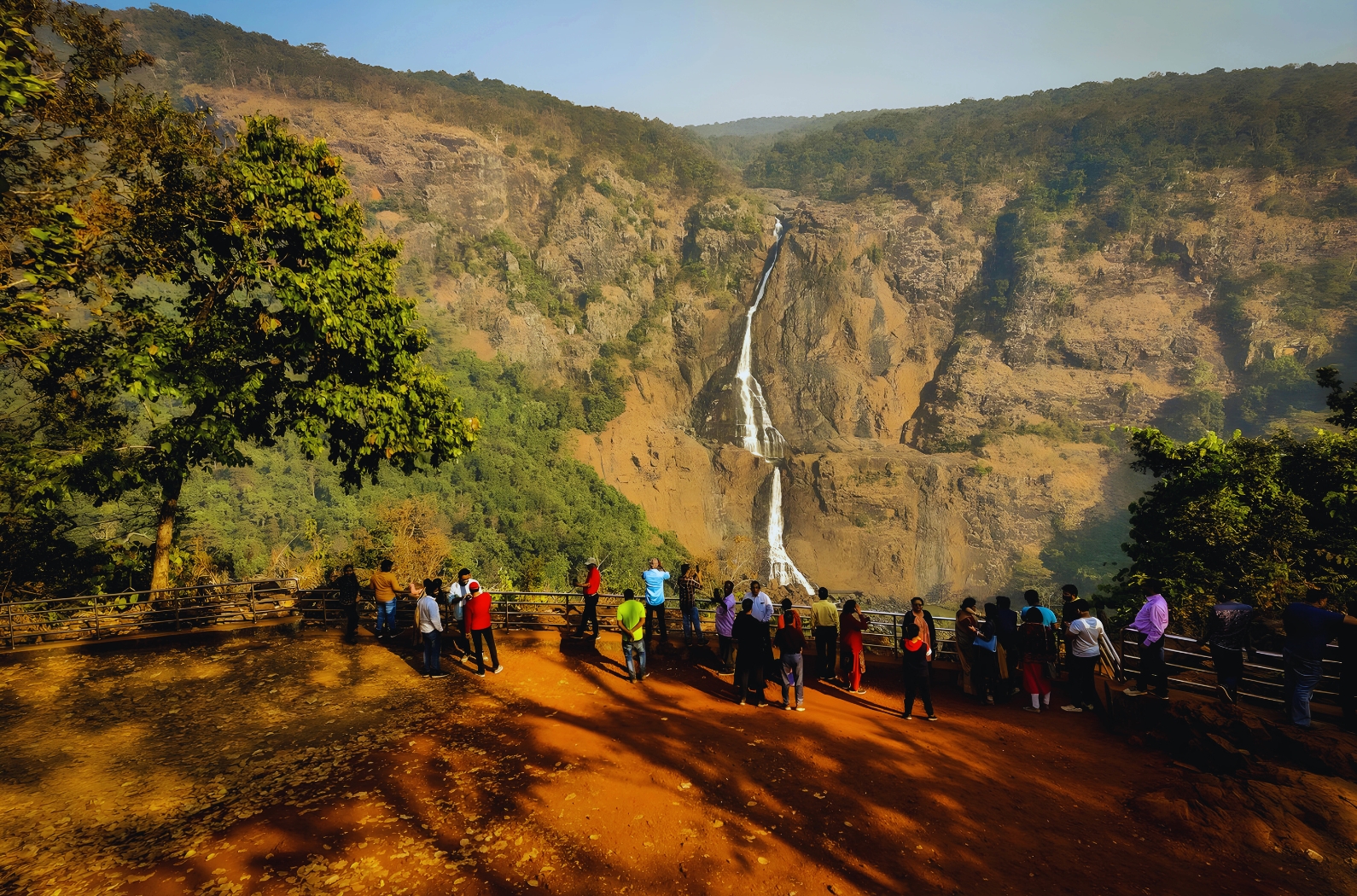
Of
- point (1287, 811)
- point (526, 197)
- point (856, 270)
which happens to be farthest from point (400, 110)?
point (1287, 811)

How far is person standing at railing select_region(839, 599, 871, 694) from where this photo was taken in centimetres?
966

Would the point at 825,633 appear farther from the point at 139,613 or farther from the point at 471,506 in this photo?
the point at 471,506

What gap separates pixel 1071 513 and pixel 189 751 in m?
53.7

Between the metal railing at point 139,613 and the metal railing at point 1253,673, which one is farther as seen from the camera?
the metal railing at point 139,613

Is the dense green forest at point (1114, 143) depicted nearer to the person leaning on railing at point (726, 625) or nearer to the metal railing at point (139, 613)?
the person leaning on railing at point (726, 625)

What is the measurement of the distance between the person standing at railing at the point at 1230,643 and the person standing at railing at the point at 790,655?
207 inches

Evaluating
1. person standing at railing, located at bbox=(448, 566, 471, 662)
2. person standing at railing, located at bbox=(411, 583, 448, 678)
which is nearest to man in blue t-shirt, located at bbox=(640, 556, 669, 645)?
person standing at railing, located at bbox=(448, 566, 471, 662)

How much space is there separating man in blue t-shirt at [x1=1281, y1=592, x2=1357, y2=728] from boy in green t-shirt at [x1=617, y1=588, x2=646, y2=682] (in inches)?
323

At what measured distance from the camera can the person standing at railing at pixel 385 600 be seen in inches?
447

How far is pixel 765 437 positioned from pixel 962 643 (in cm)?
4640

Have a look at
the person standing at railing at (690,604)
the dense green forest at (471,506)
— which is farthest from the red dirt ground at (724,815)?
→ the dense green forest at (471,506)

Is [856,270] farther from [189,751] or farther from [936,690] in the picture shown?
[189,751]

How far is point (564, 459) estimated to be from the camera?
161ft

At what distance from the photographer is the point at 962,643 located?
9602 mm
